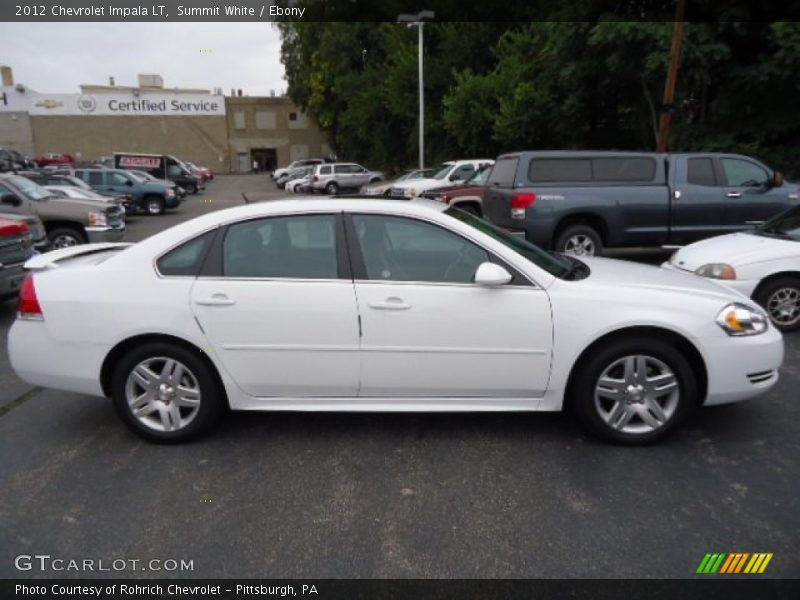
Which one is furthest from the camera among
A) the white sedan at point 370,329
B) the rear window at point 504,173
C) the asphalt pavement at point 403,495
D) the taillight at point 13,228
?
the rear window at point 504,173

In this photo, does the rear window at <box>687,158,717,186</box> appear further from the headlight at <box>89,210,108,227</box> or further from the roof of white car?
the headlight at <box>89,210,108,227</box>

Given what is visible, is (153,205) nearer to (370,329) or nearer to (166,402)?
(166,402)

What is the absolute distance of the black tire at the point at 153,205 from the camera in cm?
2117

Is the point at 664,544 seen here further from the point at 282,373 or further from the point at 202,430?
the point at 202,430

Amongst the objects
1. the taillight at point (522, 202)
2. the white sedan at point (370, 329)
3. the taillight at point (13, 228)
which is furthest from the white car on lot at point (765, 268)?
the taillight at point (13, 228)

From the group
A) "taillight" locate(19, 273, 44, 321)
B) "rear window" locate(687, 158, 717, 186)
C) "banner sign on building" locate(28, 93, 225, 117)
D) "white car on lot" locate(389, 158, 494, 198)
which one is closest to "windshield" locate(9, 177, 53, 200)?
"taillight" locate(19, 273, 44, 321)

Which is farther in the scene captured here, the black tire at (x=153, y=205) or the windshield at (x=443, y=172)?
the black tire at (x=153, y=205)

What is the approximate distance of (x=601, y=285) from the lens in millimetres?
3486

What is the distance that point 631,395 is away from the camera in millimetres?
3453

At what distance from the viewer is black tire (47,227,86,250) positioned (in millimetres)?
11195

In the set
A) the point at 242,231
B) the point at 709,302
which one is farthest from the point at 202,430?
the point at 709,302

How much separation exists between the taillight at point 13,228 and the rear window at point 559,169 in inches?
280

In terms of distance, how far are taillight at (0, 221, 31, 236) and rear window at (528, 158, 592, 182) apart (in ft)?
23.3

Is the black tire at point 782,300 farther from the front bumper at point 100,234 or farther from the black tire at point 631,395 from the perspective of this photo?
the front bumper at point 100,234
